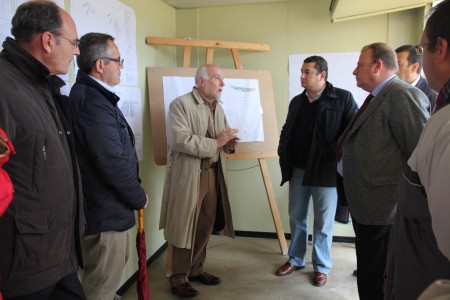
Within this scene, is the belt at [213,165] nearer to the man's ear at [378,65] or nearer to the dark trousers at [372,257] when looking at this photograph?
the dark trousers at [372,257]

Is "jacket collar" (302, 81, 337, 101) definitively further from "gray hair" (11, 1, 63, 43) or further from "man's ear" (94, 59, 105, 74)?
"gray hair" (11, 1, 63, 43)

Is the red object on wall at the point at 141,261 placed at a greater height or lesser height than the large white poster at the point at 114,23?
lesser

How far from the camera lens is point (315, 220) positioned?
8.90 feet

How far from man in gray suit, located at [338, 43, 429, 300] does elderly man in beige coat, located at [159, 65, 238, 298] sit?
901 mm

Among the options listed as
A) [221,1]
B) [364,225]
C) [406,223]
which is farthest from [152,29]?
[406,223]

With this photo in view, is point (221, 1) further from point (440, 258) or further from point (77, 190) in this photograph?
point (440, 258)

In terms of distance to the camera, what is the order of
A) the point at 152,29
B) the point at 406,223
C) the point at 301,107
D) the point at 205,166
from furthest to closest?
the point at 152,29, the point at 301,107, the point at 205,166, the point at 406,223

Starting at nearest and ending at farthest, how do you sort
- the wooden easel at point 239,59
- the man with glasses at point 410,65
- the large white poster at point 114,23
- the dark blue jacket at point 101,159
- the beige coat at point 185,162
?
the dark blue jacket at point 101,159 → the large white poster at point 114,23 → the beige coat at point 185,162 → the man with glasses at point 410,65 → the wooden easel at point 239,59

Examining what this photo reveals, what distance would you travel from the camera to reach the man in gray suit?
1.64m

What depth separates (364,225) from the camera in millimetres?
1759

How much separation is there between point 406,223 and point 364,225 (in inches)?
29.8

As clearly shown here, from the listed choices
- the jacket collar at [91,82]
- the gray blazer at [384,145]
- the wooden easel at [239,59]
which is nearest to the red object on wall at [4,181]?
the jacket collar at [91,82]

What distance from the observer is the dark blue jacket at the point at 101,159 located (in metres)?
1.51

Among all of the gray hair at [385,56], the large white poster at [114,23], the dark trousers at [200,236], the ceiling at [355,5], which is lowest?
the dark trousers at [200,236]
